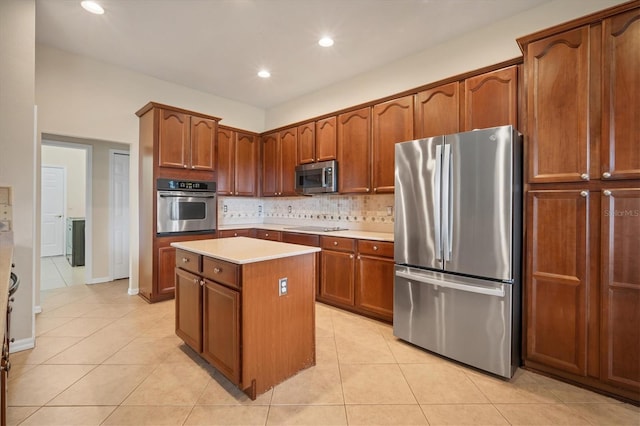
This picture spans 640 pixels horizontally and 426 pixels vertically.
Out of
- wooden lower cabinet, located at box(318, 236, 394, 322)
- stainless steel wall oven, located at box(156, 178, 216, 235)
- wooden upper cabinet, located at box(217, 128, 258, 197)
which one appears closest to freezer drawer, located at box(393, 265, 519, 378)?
wooden lower cabinet, located at box(318, 236, 394, 322)

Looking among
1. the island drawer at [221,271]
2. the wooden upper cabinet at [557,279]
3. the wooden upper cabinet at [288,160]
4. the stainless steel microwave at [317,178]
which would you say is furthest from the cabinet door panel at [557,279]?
the wooden upper cabinet at [288,160]

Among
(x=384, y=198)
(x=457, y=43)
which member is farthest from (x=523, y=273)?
(x=457, y=43)

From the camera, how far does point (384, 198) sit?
3725 millimetres

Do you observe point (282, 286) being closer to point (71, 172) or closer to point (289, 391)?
point (289, 391)

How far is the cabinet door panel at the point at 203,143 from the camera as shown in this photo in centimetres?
388

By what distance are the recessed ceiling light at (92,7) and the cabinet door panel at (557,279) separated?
12.9ft

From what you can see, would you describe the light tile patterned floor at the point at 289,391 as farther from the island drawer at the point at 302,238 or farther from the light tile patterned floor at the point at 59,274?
the light tile patterned floor at the point at 59,274

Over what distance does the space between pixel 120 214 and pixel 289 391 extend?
167 inches

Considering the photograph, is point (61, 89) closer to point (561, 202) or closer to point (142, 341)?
point (142, 341)

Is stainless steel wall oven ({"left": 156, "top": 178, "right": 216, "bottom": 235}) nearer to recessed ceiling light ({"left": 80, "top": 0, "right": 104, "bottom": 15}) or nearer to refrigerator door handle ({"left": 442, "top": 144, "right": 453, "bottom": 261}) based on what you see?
recessed ceiling light ({"left": 80, "top": 0, "right": 104, "bottom": 15})

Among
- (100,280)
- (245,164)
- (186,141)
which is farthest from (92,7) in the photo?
(100,280)

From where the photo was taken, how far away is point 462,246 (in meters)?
2.24

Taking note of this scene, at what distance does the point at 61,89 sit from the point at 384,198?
4.01m

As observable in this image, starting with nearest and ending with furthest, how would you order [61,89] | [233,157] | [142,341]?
[142,341]
[61,89]
[233,157]
